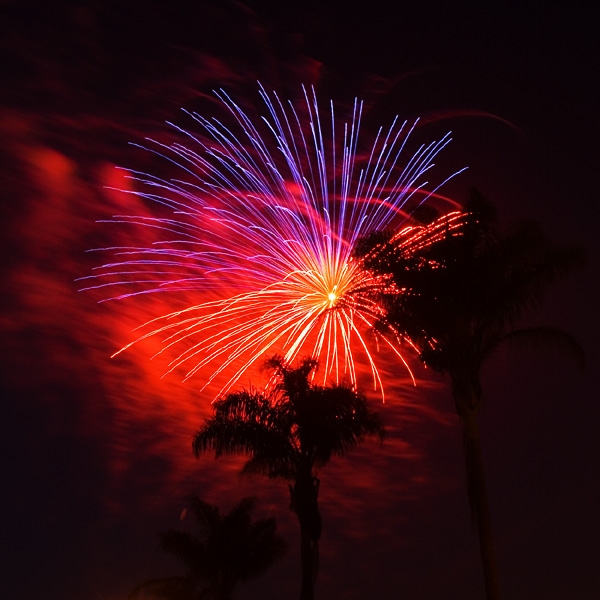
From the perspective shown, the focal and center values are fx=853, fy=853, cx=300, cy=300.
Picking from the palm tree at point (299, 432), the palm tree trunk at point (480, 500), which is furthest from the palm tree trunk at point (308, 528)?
the palm tree trunk at point (480, 500)

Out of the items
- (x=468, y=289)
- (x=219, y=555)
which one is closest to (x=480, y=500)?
(x=468, y=289)

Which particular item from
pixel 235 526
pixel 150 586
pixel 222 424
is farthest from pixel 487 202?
pixel 150 586

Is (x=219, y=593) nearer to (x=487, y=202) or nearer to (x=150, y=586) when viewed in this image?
(x=150, y=586)

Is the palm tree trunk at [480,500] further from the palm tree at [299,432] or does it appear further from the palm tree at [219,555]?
the palm tree at [219,555]

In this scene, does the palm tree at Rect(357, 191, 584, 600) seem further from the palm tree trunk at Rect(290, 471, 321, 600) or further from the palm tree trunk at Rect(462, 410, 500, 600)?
the palm tree trunk at Rect(290, 471, 321, 600)

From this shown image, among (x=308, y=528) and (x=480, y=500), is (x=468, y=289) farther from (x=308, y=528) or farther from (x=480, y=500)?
(x=308, y=528)
